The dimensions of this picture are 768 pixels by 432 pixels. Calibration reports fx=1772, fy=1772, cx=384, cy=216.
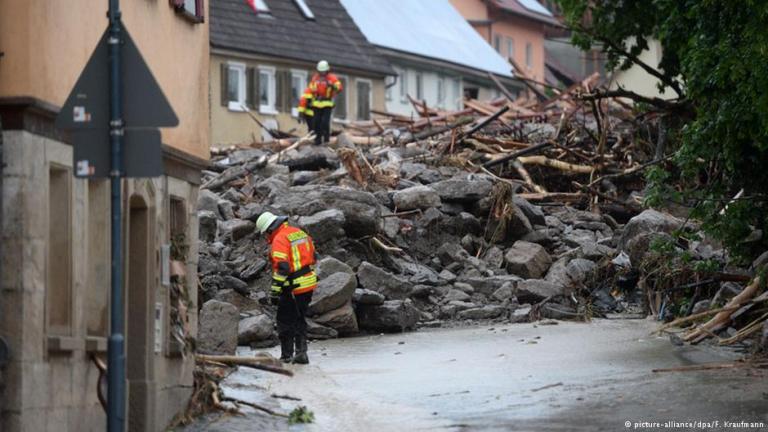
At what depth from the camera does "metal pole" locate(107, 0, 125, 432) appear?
9.94 metres

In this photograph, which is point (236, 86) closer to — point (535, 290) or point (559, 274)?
point (559, 274)

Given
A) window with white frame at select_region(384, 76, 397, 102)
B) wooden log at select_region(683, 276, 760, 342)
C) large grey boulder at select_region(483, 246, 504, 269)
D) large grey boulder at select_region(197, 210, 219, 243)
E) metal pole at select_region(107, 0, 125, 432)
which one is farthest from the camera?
window with white frame at select_region(384, 76, 397, 102)

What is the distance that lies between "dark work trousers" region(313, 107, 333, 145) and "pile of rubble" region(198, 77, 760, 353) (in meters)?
0.41

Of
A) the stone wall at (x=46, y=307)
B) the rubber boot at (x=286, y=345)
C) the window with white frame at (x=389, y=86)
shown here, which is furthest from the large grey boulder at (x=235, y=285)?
the window with white frame at (x=389, y=86)

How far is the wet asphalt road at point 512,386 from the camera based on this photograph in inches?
587

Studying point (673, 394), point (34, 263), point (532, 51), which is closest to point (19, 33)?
point (34, 263)

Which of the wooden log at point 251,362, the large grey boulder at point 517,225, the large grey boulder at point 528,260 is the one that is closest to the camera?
the wooden log at point 251,362

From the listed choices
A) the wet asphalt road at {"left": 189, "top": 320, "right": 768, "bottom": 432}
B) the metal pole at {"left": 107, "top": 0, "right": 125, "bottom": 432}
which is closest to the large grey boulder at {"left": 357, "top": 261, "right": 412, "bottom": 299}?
the wet asphalt road at {"left": 189, "top": 320, "right": 768, "bottom": 432}

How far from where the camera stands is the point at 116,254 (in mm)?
9969

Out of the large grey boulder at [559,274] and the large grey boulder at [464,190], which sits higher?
the large grey boulder at [464,190]

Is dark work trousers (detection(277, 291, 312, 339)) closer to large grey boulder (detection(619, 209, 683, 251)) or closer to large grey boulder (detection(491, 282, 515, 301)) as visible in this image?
large grey boulder (detection(491, 282, 515, 301))

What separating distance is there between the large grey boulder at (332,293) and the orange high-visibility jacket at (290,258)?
3557mm

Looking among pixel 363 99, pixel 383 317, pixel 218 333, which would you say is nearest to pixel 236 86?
pixel 363 99

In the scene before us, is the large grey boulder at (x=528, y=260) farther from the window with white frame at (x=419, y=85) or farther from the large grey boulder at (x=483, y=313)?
the window with white frame at (x=419, y=85)
